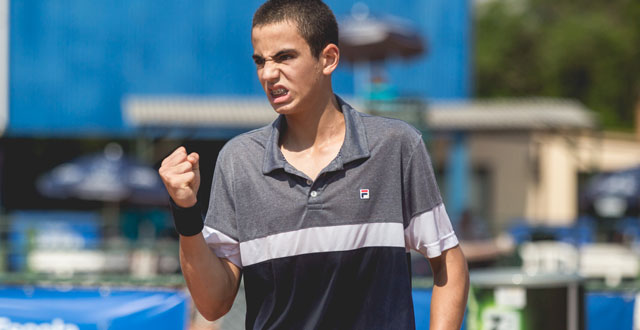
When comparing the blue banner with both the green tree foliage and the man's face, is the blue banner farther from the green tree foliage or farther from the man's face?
the green tree foliage

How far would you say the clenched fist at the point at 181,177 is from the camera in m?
2.23

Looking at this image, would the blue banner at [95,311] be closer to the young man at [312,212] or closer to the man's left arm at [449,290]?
the young man at [312,212]

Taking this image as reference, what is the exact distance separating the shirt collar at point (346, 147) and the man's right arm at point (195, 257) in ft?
0.64

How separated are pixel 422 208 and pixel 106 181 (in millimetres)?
12542

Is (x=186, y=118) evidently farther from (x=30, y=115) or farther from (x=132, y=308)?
(x=132, y=308)

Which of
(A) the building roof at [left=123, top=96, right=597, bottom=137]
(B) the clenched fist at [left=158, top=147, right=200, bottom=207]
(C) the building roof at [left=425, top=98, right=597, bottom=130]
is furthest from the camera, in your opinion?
(C) the building roof at [left=425, top=98, right=597, bottom=130]

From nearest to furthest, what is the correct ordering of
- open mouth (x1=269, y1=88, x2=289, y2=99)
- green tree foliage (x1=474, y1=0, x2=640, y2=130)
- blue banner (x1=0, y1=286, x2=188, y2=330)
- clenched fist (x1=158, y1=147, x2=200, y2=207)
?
1. clenched fist (x1=158, y1=147, x2=200, y2=207)
2. open mouth (x1=269, y1=88, x2=289, y2=99)
3. blue banner (x1=0, y1=286, x2=188, y2=330)
4. green tree foliage (x1=474, y1=0, x2=640, y2=130)

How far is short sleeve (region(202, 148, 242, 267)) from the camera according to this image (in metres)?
2.38

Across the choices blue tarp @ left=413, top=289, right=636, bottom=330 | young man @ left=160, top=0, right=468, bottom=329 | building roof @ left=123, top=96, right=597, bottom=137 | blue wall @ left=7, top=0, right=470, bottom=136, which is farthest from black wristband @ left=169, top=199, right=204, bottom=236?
blue wall @ left=7, top=0, right=470, bottom=136

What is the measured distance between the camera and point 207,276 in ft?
7.60

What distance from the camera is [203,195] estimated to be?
277cm

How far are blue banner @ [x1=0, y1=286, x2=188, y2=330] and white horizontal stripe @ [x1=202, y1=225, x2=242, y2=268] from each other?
2.44 m

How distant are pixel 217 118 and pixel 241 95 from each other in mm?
3686

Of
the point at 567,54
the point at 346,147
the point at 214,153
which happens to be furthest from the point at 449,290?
the point at 567,54
